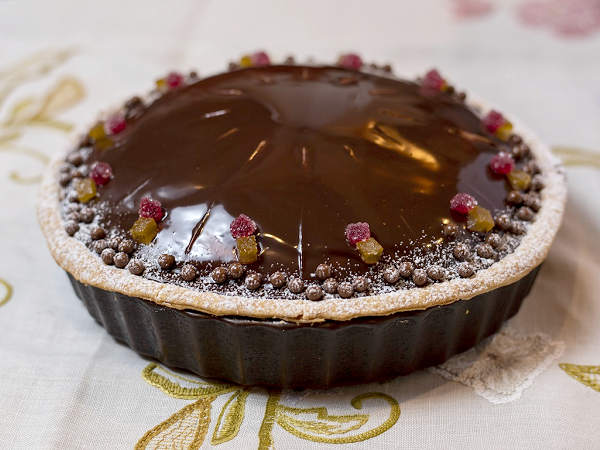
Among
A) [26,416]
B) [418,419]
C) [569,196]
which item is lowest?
[26,416]

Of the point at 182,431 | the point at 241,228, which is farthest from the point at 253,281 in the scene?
the point at 182,431

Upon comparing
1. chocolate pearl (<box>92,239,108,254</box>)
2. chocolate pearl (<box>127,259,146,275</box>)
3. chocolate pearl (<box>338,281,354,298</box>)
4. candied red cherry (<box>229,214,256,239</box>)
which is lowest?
chocolate pearl (<box>92,239,108,254</box>)

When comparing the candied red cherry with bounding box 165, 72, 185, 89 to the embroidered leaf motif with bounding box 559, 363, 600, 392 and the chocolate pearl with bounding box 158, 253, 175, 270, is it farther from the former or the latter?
the embroidered leaf motif with bounding box 559, 363, 600, 392

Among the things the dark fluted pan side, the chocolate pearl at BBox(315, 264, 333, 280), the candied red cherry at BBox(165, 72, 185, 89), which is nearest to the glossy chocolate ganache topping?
the chocolate pearl at BBox(315, 264, 333, 280)

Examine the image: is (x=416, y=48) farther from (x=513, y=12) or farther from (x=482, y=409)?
(x=482, y=409)

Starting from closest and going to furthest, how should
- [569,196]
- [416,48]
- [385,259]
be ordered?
1. [385,259]
2. [569,196]
3. [416,48]

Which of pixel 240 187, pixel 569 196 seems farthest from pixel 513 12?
pixel 240 187

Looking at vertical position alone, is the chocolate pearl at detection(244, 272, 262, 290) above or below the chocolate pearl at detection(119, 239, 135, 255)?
above
